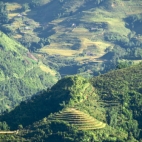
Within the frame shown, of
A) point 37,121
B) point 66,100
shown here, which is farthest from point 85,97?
point 37,121

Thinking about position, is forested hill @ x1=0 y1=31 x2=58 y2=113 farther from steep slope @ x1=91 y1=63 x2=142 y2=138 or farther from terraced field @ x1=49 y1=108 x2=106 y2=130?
terraced field @ x1=49 y1=108 x2=106 y2=130

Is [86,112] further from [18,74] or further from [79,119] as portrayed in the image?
[18,74]

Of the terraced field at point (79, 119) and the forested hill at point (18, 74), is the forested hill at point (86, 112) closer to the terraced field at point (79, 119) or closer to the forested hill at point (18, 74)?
the terraced field at point (79, 119)

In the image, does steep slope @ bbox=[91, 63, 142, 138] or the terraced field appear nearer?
the terraced field

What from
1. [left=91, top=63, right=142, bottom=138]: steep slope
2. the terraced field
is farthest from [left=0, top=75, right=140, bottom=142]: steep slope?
[left=91, top=63, right=142, bottom=138]: steep slope

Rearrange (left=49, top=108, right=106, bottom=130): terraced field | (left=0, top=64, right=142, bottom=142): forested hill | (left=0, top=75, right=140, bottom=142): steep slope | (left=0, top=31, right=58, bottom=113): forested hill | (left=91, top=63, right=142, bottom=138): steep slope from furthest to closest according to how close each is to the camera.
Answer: (left=0, top=31, right=58, bottom=113): forested hill
(left=91, top=63, right=142, bottom=138): steep slope
(left=49, top=108, right=106, bottom=130): terraced field
(left=0, top=64, right=142, bottom=142): forested hill
(left=0, top=75, right=140, bottom=142): steep slope

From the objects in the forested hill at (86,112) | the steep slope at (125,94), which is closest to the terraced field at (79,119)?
the forested hill at (86,112)

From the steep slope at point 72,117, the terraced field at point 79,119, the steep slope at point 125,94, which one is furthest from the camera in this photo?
the steep slope at point 125,94

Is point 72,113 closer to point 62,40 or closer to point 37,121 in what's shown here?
point 37,121
